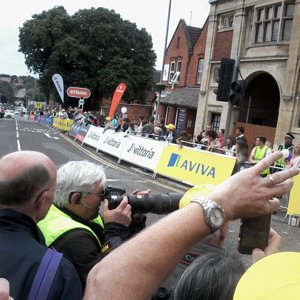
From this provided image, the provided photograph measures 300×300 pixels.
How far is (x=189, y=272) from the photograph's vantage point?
1477 mm

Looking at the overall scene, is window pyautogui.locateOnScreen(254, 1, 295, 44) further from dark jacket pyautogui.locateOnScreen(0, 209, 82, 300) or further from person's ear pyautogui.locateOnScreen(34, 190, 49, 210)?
dark jacket pyautogui.locateOnScreen(0, 209, 82, 300)

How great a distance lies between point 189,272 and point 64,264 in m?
0.51

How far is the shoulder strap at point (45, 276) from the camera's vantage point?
157 cm

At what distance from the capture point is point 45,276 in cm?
161

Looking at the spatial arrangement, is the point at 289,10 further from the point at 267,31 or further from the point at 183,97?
the point at 183,97

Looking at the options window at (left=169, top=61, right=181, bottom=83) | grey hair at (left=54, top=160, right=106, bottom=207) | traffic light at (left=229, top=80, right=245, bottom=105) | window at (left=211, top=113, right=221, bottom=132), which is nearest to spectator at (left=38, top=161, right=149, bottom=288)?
grey hair at (left=54, top=160, right=106, bottom=207)

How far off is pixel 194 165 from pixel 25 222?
966cm

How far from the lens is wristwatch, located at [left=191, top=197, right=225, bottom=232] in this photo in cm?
129

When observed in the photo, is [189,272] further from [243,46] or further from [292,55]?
[243,46]

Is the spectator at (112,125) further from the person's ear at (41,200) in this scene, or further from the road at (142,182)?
the person's ear at (41,200)

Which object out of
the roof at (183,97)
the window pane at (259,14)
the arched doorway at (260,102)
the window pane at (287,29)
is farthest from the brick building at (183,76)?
the window pane at (287,29)

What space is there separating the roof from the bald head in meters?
27.5

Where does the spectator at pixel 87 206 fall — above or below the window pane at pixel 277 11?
below

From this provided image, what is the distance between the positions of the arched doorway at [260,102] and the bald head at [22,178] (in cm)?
2227
